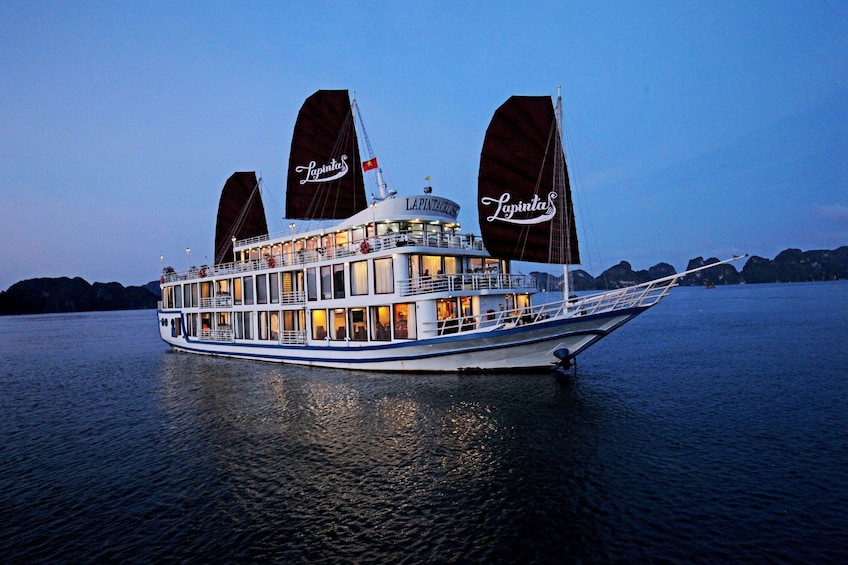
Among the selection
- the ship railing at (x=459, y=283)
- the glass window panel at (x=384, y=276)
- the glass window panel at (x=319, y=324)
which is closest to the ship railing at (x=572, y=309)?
the ship railing at (x=459, y=283)

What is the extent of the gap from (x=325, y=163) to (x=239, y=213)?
50.5ft

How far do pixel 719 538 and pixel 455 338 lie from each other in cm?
1541

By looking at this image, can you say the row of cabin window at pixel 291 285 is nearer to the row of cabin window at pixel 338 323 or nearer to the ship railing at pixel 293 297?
the ship railing at pixel 293 297

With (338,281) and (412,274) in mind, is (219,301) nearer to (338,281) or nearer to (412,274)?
(338,281)

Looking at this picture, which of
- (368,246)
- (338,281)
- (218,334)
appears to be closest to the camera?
(368,246)

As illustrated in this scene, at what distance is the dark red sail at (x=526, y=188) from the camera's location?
24.4m

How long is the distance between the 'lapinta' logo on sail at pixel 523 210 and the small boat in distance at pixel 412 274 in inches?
2.0

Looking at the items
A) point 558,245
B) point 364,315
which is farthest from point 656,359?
point 364,315

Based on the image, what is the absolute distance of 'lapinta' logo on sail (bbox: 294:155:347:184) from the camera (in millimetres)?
33903

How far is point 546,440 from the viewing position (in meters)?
15.7

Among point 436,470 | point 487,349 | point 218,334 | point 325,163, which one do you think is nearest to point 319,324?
point 325,163

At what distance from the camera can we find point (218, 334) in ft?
127

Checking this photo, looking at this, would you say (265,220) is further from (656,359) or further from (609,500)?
(609,500)

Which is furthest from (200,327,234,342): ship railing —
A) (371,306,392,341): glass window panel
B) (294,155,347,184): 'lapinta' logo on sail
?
(371,306,392,341): glass window panel
